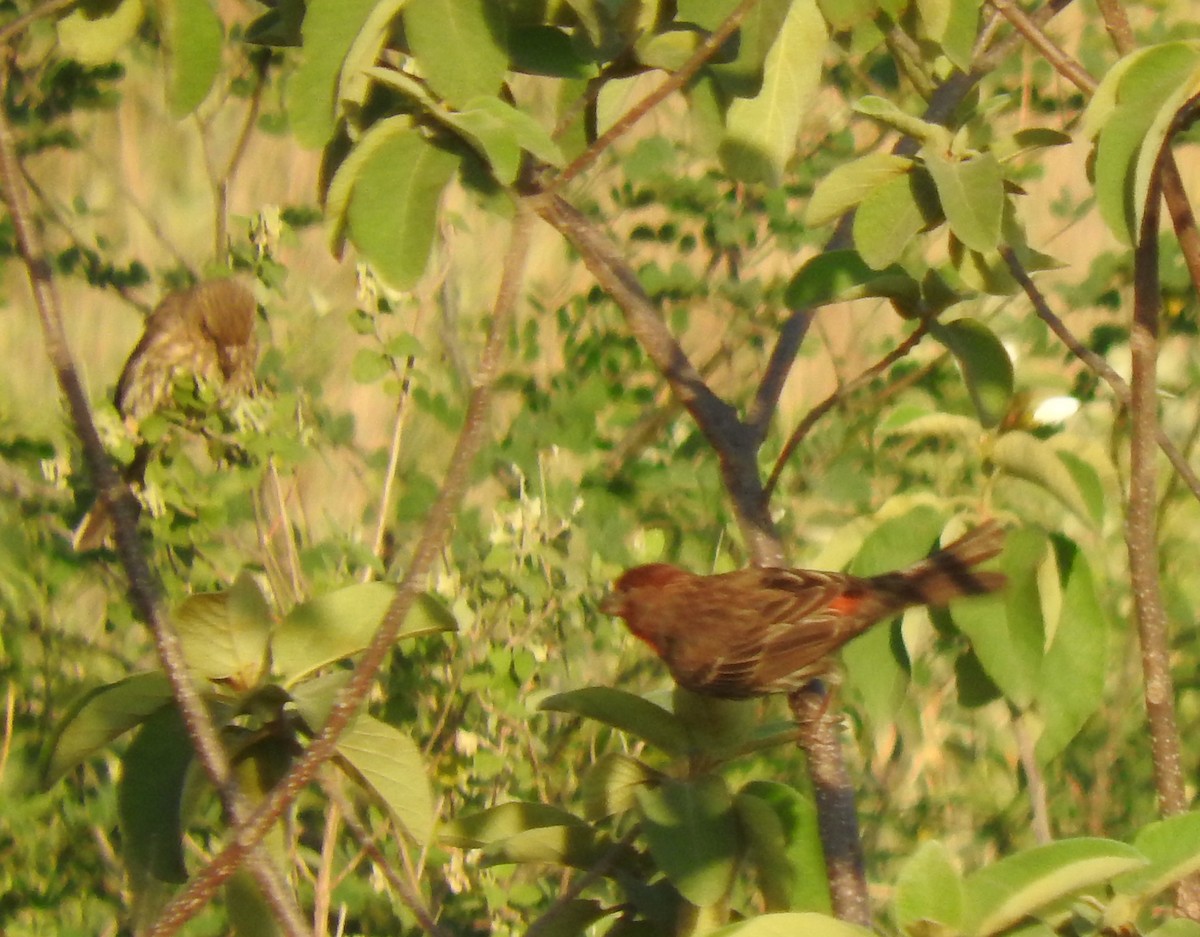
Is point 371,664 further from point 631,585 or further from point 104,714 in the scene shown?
point 631,585

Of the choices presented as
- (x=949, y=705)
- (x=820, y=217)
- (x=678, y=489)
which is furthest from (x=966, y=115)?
(x=949, y=705)

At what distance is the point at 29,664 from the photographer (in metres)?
4.26

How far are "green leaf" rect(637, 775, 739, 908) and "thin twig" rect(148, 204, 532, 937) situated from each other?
45cm

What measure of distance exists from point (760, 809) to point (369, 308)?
2.46m

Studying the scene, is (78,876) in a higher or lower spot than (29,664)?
lower

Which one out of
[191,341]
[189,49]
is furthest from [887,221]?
[191,341]

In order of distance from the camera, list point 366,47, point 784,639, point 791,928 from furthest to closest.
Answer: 1. point 784,639
2. point 366,47
3. point 791,928

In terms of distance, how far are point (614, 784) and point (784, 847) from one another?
0.22 meters

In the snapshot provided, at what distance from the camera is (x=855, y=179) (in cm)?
175

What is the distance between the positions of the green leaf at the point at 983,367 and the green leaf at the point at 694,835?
543 mm

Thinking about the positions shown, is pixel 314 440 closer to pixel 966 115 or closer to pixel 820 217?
pixel 966 115

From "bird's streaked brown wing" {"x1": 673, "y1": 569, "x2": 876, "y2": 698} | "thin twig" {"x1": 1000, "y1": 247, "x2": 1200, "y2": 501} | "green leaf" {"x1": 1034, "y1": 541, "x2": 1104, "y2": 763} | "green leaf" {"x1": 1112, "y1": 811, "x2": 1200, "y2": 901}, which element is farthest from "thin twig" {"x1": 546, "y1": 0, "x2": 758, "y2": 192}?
"bird's streaked brown wing" {"x1": 673, "y1": 569, "x2": 876, "y2": 698}

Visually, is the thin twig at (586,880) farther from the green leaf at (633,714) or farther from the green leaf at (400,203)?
the green leaf at (400,203)

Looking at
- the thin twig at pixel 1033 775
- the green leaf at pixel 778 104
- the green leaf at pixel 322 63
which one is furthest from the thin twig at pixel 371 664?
the thin twig at pixel 1033 775
